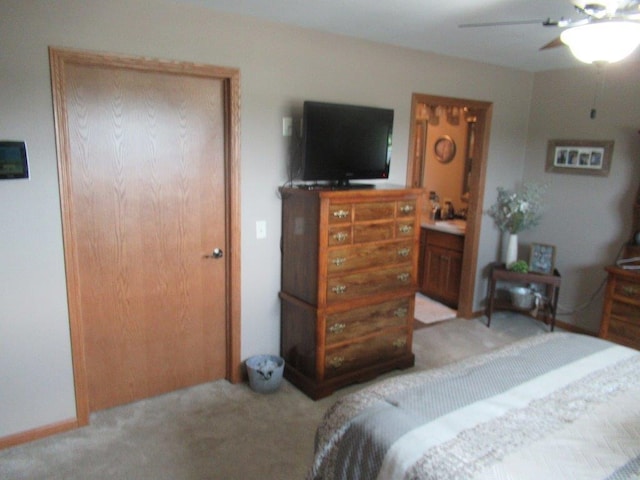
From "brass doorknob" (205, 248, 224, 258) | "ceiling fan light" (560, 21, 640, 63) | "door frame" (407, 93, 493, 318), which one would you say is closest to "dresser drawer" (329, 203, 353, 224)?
"brass doorknob" (205, 248, 224, 258)

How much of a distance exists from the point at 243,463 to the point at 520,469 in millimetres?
1545

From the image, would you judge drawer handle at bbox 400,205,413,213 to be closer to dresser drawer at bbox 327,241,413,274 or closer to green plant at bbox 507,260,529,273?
dresser drawer at bbox 327,241,413,274

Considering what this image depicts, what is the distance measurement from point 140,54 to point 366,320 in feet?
6.93

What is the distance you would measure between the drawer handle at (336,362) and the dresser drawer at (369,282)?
405mm

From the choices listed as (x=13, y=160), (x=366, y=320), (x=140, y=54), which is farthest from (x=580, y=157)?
(x=13, y=160)

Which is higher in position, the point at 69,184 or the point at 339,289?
the point at 69,184

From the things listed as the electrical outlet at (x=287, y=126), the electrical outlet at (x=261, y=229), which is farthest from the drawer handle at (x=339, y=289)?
the electrical outlet at (x=287, y=126)

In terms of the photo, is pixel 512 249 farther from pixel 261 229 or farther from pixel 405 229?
pixel 261 229

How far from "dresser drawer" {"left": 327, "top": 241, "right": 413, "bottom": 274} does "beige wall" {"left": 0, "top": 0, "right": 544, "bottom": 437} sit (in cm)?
50

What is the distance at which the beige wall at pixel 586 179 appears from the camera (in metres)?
3.85

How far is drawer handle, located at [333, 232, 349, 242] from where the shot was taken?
2.90 metres

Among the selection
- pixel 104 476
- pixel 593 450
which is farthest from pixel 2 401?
pixel 593 450

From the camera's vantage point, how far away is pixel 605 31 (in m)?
1.69

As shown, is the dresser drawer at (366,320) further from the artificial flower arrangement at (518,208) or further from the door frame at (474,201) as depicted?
the artificial flower arrangement at (518,208)
